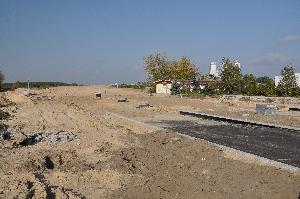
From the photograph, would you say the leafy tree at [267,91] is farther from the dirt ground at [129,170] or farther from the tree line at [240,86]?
the dirt ground at [129,170]

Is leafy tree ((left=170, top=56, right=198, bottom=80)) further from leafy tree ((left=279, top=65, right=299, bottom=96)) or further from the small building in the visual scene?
leafy tree ((left=279, top=65, right=299, bottom=96))

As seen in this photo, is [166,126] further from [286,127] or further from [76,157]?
[76,157]

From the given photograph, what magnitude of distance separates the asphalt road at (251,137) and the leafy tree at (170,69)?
42116 millimetres

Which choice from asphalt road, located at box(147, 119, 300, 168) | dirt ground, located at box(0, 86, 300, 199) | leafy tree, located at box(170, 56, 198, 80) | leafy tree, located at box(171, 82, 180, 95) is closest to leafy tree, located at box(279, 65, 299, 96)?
leafy tree, located at box(171, 82, 180, 95)

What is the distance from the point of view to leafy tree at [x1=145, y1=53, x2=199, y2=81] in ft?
204

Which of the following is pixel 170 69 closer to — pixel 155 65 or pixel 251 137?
pixel 155 65

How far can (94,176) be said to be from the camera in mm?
8789

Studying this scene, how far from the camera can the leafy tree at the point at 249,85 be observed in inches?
1711

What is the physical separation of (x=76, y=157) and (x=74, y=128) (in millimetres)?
5907

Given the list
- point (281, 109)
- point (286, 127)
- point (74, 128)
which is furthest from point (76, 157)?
point (281, 109)

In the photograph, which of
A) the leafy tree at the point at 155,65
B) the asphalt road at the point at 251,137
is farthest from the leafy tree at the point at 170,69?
the asphalt road at the point at 251,137

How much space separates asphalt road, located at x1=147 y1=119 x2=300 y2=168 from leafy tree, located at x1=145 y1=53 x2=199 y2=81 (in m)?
42.1

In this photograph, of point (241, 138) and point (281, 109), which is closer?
point (241, 138)

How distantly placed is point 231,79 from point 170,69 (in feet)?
61.6
